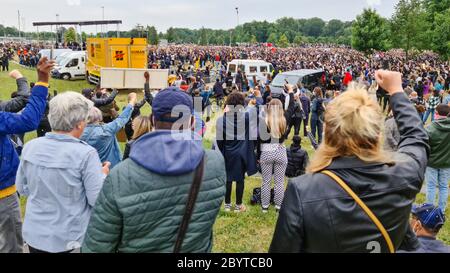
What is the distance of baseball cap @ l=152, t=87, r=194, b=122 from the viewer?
2188mm

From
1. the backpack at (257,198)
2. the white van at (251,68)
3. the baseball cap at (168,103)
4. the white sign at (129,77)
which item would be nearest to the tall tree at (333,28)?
the white van at (251,68)

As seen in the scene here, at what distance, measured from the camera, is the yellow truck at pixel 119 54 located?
22.8 meters

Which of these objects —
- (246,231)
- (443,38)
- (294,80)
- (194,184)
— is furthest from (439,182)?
(443,38)

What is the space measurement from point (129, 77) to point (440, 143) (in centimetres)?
1426

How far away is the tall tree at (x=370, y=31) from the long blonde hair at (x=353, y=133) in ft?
115

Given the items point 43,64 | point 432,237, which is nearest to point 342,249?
point 432,237

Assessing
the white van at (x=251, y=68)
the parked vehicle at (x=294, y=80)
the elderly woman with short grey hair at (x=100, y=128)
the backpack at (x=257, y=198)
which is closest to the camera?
the elderly woman with short grey hair at (x=100, y=128)

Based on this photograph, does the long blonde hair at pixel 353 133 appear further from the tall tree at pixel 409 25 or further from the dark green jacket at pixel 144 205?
the tall tree at pixel 409 25

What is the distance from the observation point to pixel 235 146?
19.8 ft

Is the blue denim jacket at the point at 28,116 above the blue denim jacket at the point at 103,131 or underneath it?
above
